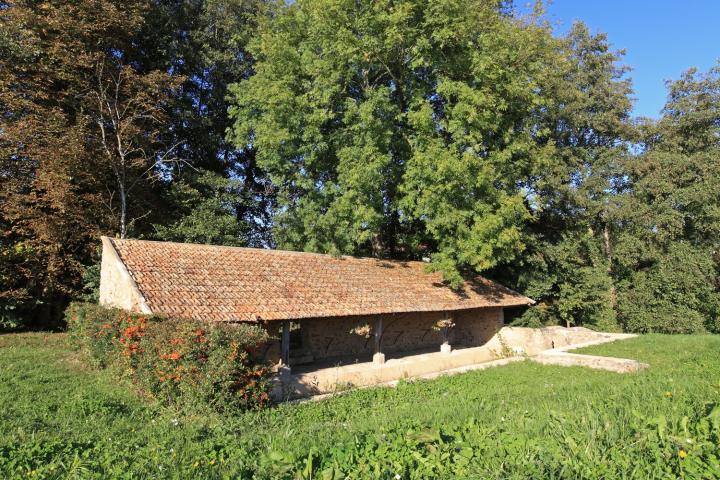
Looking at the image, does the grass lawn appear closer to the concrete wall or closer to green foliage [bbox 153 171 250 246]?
the concrete wall

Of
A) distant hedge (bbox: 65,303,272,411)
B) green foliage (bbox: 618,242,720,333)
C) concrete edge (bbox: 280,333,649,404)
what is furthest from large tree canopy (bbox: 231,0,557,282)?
green foliage (bbox: 618,242,720,333)

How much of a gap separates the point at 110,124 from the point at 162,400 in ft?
51.8

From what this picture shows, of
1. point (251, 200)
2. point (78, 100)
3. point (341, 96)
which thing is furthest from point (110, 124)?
point (341, 96)

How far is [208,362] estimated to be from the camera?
7.69 meters

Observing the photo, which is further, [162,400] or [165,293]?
[165,293]

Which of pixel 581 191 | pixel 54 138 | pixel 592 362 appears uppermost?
pixel 54 138

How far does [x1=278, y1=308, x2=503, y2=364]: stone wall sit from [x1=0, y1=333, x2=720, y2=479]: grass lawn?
671cm

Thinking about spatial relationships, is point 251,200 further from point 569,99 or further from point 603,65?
point 603,65

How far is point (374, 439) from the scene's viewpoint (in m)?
4.03

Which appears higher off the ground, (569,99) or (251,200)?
(569,99)

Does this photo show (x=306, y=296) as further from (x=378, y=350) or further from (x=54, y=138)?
(x=54, y=138)

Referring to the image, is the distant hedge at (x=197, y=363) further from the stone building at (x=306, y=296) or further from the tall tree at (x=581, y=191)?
the tall tree at (x=581, y=191)

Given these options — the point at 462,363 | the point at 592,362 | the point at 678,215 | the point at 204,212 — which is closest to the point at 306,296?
the point at 462,363

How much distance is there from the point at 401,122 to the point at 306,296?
376 inches
